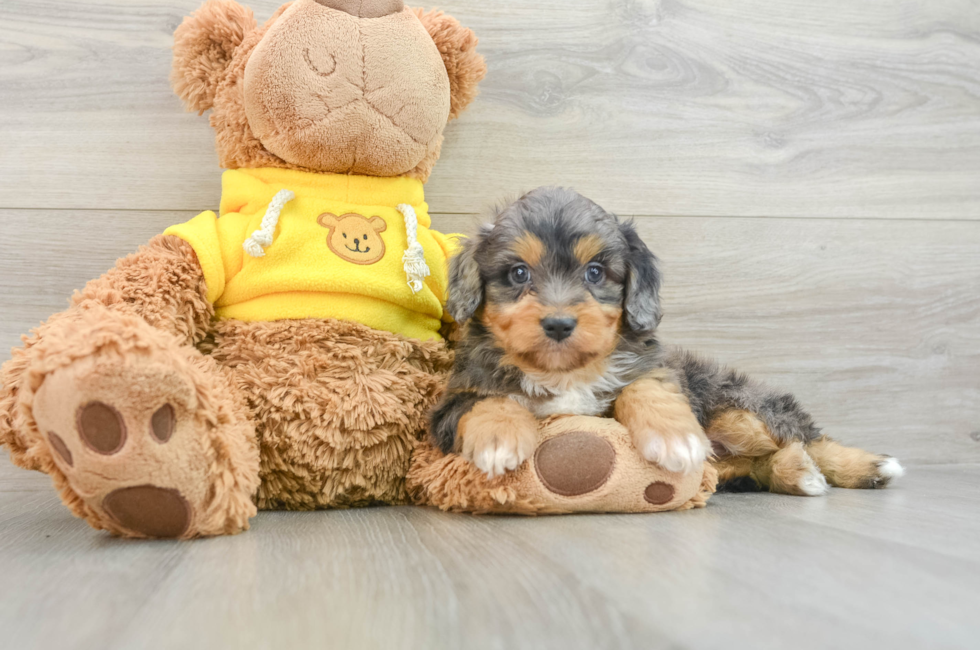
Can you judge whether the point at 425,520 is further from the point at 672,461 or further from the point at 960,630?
the point at 960,630

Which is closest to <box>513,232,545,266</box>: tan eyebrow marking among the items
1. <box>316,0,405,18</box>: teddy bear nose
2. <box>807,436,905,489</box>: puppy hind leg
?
<box>316,0,405,18</box>: teddy bear nose

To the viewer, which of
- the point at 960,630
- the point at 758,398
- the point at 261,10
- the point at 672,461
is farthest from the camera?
the point at 261,10

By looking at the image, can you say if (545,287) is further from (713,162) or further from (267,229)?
(713,162)

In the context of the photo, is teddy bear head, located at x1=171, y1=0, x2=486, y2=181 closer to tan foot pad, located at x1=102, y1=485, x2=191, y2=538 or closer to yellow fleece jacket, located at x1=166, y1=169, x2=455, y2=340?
yellow fleece jacket, located at x1=166, y1=169, x2=455, y2=340

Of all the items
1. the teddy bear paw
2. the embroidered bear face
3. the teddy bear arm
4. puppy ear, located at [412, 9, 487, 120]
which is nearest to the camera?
the teddy bear paw

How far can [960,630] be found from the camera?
95 centimetres

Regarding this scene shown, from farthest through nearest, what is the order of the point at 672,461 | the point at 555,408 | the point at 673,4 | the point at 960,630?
1. the point at 673,4
2. the point at 555,408
3. the point at 672,461
4. the point at 960,630

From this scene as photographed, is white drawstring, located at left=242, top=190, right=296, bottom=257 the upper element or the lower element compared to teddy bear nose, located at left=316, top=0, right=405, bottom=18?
lower

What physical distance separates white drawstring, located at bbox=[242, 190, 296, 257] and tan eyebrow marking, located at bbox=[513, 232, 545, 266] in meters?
0.64

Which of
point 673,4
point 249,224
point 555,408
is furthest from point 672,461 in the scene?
point 673,4

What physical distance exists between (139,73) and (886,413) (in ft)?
9.54

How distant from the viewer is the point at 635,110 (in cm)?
258

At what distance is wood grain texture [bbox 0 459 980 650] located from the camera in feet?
3.09

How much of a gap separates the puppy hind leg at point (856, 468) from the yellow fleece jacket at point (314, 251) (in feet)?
4.11
